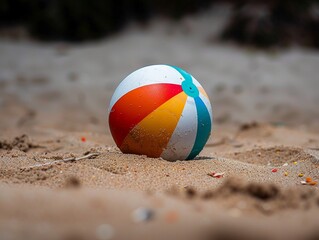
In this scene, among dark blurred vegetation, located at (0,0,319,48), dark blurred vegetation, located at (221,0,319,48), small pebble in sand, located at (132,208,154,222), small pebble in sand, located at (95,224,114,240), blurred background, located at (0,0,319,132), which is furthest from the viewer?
dark blurred vegetation, located at (0,0,319,48)

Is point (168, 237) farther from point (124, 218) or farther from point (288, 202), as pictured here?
point (288, 202)

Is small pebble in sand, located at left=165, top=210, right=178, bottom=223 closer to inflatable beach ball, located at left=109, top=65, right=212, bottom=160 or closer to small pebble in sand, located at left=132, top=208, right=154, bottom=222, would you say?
small pebble in sand, located at left=132, top=208, right=154, bottom=222

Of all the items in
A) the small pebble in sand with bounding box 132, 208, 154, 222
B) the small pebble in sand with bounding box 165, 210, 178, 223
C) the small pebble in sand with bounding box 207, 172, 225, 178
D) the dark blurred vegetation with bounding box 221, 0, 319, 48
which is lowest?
the small pebble in sand with bounding box 207, 172, 225, 178

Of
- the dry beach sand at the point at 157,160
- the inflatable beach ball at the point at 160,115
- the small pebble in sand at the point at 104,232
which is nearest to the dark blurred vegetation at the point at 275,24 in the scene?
the dry beach sand at the point at 157,160

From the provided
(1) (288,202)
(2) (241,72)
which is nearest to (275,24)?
(2) (241,72)

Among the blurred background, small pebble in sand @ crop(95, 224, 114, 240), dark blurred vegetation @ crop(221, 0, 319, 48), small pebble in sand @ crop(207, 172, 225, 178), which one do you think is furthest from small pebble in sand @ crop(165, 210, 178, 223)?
dark blurred vegetation @ crop(221, 0, 319, 48)

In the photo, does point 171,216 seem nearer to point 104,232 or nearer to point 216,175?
point 104,232

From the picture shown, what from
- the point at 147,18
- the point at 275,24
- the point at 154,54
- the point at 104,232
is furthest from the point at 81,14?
the point at 104,232
